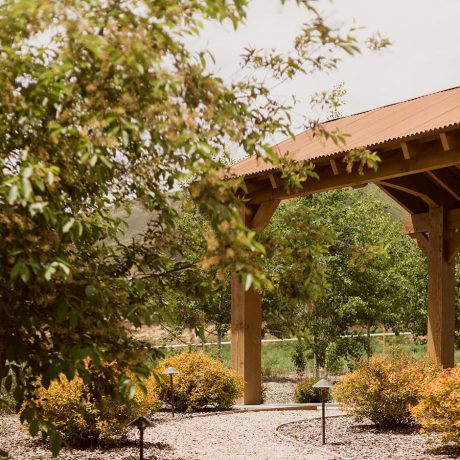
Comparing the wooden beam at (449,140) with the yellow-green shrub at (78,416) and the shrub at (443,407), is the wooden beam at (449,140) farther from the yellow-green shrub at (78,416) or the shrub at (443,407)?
the yellow-green shrub at (78,416)

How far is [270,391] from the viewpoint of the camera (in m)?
18.2

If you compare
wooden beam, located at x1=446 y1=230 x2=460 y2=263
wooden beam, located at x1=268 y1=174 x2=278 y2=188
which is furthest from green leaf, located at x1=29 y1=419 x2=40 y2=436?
wooden beam, located at x1=446 y1=230 x2=460 y2=263

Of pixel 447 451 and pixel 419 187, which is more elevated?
pixel 419 187

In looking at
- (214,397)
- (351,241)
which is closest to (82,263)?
(214,397)

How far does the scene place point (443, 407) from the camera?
8508mm

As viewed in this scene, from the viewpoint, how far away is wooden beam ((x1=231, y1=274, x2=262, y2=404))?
43.5 feet

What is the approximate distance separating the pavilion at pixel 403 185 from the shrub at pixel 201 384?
30 cm

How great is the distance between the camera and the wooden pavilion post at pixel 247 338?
13.2 metres

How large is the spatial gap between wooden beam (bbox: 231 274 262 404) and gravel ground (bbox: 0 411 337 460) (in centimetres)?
134

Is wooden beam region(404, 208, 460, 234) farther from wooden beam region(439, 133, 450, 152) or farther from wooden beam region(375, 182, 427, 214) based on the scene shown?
wooden beam region(439, 133, 450, 152)

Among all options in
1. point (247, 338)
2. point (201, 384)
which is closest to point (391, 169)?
point (247, 338)

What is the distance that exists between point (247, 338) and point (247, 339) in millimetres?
24

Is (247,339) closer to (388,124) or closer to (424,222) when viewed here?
(424,222)

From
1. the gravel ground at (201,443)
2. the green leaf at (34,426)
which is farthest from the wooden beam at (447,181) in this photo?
the green leaf at (34,426)
